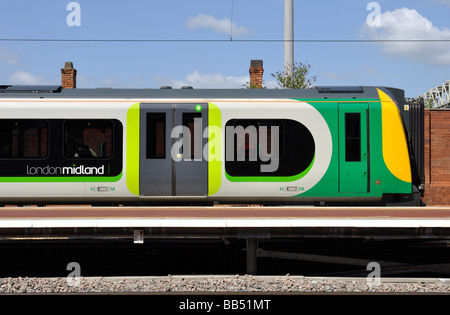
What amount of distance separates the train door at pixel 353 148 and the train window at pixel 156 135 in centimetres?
375

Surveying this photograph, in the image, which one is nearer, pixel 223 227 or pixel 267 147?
pixel 223 227

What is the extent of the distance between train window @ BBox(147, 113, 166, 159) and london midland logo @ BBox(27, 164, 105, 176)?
1.09 metres

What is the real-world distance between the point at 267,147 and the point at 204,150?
1340mm

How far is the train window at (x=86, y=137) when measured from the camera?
34.1 feet

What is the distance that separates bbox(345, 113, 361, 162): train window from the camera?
1040cm

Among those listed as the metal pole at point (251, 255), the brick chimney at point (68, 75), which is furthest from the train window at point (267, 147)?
the brick chimney at point (68, 75)

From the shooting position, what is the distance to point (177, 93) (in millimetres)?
10711
